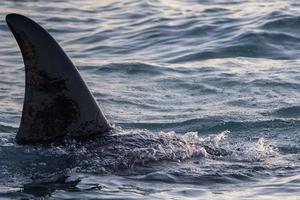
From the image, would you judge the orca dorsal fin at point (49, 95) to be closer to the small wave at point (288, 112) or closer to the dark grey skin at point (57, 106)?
the dark grey skin at point (57, 106)

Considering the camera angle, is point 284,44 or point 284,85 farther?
point 284,44

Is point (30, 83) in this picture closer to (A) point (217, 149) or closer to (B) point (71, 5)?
(A) point (217, 149)

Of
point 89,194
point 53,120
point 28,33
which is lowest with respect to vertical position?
point 89,194

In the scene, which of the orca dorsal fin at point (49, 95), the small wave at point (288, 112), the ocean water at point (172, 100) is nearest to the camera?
the ocean water at point (172, 100)

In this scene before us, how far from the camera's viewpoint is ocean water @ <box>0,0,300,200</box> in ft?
25.0

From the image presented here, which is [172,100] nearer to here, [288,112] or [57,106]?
[288,112]

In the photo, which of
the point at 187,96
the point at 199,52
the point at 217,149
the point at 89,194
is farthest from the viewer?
the point at 199,52

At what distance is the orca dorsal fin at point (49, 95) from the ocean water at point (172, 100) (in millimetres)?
156

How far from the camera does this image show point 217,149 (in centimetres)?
870

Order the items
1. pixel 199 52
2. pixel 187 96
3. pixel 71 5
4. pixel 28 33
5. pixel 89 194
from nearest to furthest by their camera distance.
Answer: pixel 89 194, pixel 28 33, pixel 187 96, pixel 199 52, pixel 71 5

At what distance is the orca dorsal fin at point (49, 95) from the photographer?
25.6ft

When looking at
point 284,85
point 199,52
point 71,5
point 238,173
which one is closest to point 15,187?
point 238,173

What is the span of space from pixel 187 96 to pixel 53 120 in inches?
184

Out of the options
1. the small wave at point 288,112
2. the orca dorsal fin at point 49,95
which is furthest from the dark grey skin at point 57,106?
the small wave at point 288,112
